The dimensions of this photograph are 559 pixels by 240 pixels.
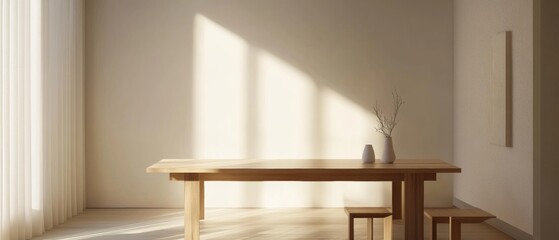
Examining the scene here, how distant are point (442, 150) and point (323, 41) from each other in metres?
1.56

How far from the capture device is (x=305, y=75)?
783cm

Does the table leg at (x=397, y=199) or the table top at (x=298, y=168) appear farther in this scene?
the table leg at (x=397, y=199)

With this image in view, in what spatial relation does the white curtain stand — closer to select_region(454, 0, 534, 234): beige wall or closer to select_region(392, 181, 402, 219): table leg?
select_region(392, 181, 402, 219): table leg

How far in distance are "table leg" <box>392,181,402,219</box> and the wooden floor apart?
9 cm

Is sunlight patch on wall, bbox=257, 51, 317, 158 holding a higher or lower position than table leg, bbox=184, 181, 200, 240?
higher

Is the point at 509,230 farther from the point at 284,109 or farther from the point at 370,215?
the point at 284,109

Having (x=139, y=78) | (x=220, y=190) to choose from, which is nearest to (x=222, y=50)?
(x=139, y=78)

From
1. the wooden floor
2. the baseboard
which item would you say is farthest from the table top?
the baseboard

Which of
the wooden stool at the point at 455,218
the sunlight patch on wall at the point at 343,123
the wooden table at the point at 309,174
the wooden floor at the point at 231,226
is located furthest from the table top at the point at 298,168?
the sunlight patch on wall at the point at 343,123

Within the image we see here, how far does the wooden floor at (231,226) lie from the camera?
20.4ft

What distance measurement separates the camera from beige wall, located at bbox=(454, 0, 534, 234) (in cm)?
585

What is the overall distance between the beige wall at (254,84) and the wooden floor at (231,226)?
371mm

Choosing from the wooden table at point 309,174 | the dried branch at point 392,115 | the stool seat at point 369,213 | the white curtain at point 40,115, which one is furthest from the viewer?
the dried branch at point 392,115

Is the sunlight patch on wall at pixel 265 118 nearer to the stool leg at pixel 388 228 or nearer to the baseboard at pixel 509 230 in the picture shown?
the baseboard at pixel 509 230
